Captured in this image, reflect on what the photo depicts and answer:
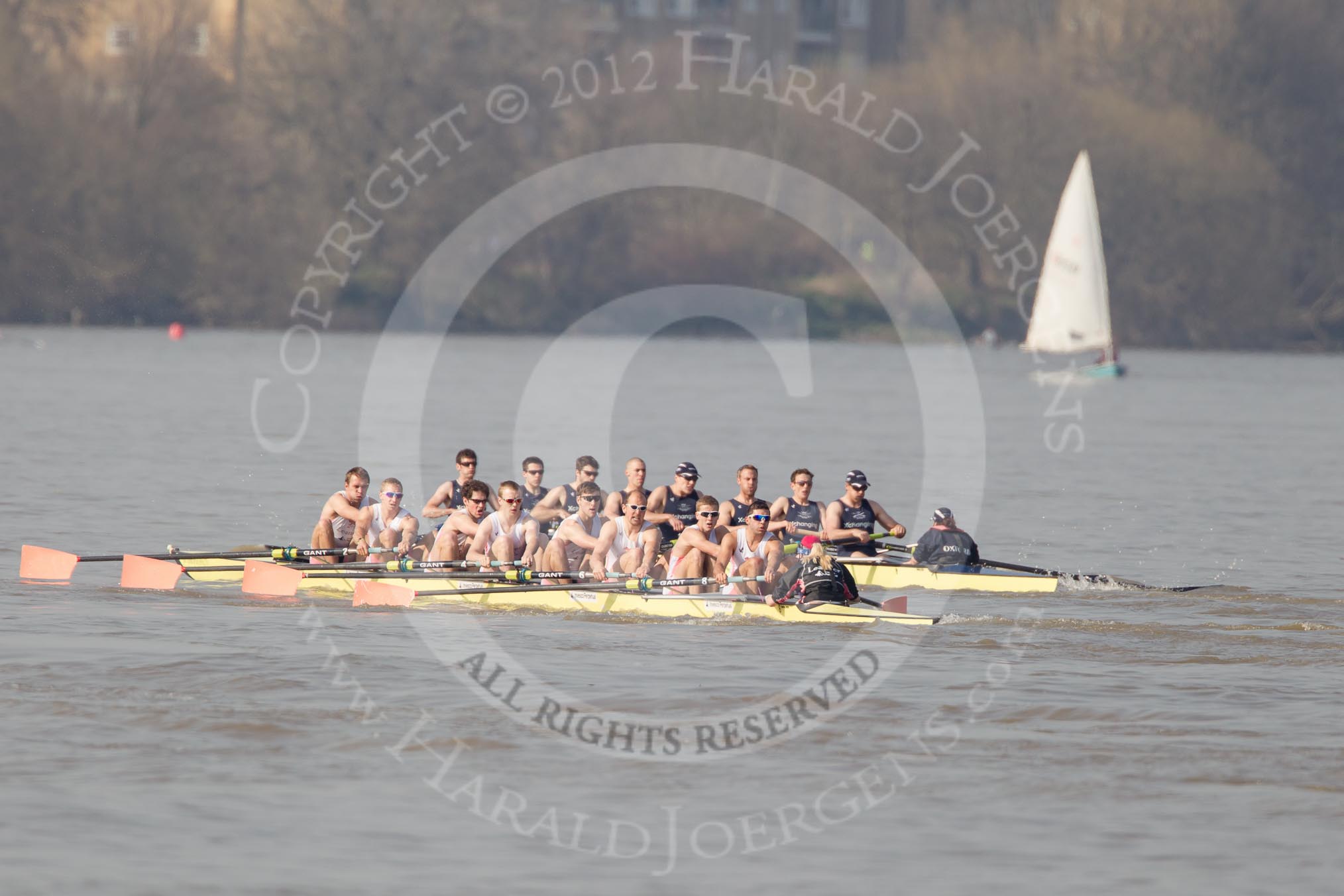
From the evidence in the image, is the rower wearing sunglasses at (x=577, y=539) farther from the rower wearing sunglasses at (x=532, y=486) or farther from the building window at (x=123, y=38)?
the building window at (x=123, y=38)

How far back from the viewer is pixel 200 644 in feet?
64.3

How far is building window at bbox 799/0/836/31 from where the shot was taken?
118m

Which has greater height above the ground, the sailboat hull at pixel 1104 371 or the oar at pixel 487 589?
the sailboat hull at pixel 1104 371

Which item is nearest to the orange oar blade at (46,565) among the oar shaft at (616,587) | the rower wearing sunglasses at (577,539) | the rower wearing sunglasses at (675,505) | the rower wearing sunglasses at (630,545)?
the oar shaft at (616,587)

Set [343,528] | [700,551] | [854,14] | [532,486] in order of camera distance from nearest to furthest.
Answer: [700,551] → [343,528] → [532,486] → [854,14]

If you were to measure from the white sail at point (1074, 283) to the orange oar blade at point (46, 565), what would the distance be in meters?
55.0

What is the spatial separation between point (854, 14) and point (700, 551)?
333 ft

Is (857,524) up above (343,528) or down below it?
above

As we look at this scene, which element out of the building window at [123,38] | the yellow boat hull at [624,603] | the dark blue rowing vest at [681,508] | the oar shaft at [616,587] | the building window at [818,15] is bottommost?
the yellow boat hull at [624,603]

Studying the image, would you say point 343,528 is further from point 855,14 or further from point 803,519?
point 855,14

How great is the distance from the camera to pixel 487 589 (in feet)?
71.7

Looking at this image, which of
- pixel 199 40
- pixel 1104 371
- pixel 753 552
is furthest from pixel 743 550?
pixel 199 40

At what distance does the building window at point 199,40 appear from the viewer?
89875 millimetres

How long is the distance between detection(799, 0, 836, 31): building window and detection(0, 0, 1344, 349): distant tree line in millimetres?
16400
